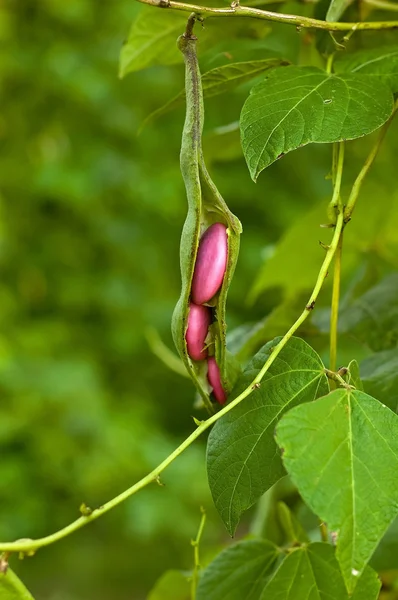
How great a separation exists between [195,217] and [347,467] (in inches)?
5.0

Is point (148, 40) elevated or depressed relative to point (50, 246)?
depressed

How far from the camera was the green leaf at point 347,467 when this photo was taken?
1.07 ft

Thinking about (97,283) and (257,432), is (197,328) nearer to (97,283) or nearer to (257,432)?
(257,432)

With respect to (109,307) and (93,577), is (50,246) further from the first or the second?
(93,577)

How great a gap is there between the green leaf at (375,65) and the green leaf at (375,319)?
19cm

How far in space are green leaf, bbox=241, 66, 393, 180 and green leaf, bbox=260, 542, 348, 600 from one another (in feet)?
0.63

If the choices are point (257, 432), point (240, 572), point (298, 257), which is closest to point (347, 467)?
point (257, 432)

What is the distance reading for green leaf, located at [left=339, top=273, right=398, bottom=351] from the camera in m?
0.59

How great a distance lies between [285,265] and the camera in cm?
83

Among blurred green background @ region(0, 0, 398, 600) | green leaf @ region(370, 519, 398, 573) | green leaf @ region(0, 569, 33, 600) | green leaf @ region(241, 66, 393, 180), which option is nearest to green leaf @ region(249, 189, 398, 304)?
green leaf @ region(370, 519, 398, 573)

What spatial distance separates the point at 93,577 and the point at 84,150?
149 centimetres

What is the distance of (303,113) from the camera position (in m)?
0.40

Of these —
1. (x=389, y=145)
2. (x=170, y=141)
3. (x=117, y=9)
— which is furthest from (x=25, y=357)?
(x=389, y=145)

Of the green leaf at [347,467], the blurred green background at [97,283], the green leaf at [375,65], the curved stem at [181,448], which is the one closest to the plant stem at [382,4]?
the green leaf at [375,65]
